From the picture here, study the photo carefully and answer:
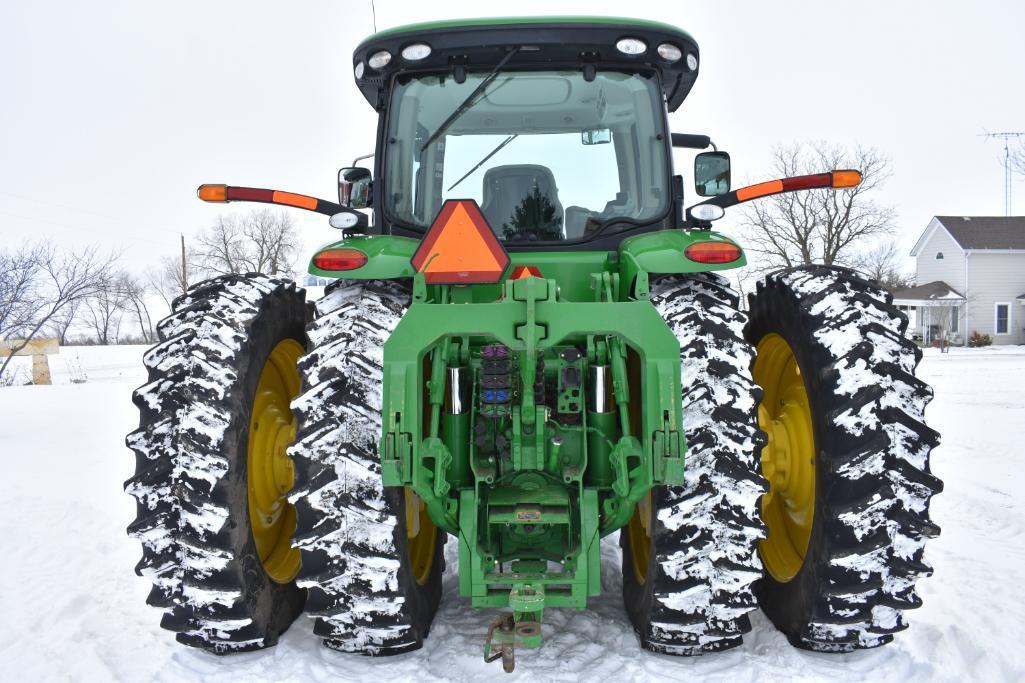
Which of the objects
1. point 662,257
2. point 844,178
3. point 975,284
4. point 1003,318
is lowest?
point 1003,318

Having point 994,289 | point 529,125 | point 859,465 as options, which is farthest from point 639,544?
point 994,289

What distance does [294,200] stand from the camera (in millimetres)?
3492

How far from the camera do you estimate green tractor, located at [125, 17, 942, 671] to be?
2.57 metres

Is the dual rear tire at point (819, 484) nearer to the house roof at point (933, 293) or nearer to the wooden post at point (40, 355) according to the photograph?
the wooden post at point (40, 355)

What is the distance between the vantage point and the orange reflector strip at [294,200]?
136 inches

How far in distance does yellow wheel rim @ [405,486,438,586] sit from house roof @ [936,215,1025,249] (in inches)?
1531

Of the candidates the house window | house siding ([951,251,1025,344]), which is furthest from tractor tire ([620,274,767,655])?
the house window

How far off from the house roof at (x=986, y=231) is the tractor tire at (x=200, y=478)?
39773 millimetres

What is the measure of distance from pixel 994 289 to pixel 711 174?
124 ft

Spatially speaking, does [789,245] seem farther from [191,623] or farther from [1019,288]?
[191,623]

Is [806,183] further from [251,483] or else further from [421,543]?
[251,483]

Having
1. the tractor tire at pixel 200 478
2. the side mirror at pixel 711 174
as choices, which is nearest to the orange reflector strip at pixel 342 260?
the tractor tire at pixel 200 478

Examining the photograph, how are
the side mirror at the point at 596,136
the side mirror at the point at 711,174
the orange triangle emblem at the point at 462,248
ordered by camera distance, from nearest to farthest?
the orange triangle emblem at the point at 462,248 → the side mirror at the point at 596,136 → the side mirror at the point at 711,174

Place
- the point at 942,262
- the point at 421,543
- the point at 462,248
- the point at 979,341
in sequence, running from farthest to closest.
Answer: the point at 942,262, the point at 979,341, the point at 421,543, the point at 462,248
